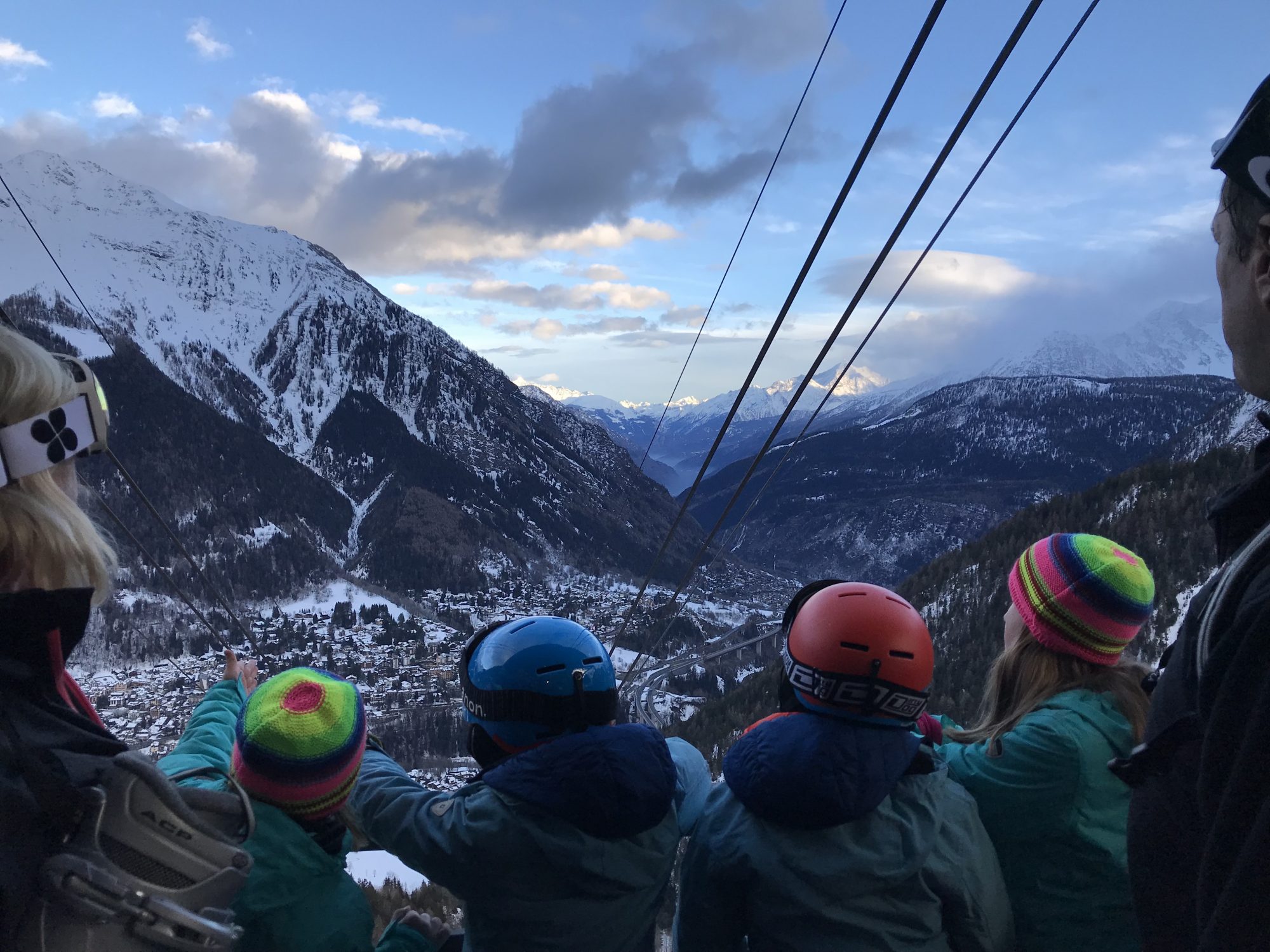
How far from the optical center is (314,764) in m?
2.53

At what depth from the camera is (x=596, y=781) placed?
228 centimetres

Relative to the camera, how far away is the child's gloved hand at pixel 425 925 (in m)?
3.03

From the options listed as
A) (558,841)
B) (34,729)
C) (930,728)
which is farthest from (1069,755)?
(34,729)

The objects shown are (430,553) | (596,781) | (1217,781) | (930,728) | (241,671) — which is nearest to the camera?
(1217,781)

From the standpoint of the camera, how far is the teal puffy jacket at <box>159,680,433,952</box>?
2455 millimetres

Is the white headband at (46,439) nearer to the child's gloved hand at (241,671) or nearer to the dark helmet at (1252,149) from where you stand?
the child's gloved hand at (241,671)

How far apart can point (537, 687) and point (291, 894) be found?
1054 mm

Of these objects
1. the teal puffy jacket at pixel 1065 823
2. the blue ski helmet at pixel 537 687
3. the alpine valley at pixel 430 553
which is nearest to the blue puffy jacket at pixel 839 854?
the teal puffy jacket at pixel 1065 823

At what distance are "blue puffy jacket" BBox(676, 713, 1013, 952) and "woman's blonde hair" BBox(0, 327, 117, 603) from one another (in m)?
1.87

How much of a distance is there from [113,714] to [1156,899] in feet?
294

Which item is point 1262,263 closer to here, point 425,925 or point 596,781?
point 596,781

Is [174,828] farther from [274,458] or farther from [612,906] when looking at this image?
[274,458]

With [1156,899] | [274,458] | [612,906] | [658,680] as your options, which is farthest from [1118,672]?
[274,458]

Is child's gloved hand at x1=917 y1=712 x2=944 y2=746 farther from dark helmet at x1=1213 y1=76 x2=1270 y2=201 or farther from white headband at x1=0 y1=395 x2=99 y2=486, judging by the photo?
white headband at x1=0 y1=395 x2=99 y2=486
